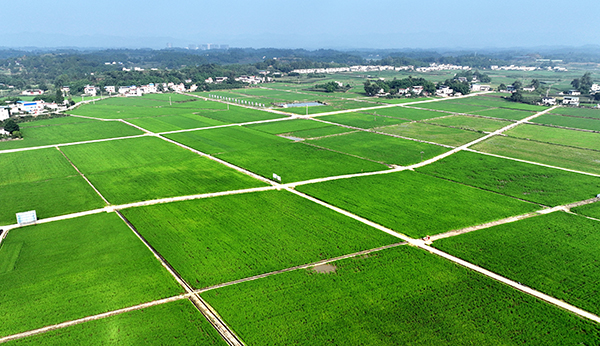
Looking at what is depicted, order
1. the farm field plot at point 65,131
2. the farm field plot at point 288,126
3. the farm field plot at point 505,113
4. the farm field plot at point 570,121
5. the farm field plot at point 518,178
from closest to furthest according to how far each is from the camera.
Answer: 1. the farm field plot at point 518,178
2. the farm field plot at point 65,131
3. the farm field plot at point 288,126
4. the farm field plot at point 570,121
5. the farm field plot at point 505,113

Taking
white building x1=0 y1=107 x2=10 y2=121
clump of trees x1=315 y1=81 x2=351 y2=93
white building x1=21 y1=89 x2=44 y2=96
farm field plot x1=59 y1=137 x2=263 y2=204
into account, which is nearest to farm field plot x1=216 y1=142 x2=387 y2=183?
farm field plot x1=59 y1=137 x2=263 y2=204

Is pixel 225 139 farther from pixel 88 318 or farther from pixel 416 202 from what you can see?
pixel 88 318

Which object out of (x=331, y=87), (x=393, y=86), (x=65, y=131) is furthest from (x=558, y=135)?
(x=65, y=131)

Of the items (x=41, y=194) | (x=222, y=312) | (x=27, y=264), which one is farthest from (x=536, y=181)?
(x=41, y=194)

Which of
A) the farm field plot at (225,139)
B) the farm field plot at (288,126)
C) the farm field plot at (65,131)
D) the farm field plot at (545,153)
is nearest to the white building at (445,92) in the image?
the farm field plot at (545,153)

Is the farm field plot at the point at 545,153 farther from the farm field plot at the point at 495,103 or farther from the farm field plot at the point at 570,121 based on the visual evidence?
the farm field plot at the point at 495,103

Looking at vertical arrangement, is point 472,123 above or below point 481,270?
above

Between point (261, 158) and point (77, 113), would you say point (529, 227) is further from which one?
point (77, 113)
